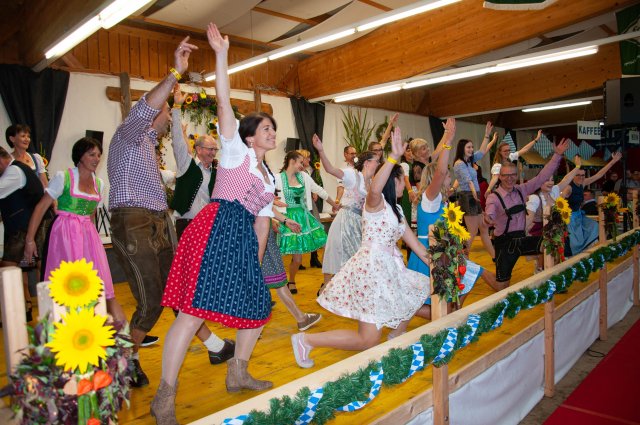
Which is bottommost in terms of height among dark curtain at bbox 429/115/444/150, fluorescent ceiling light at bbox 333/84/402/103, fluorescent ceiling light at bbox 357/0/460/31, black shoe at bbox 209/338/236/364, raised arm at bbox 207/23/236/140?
black shoe at bbox 209/338/236/364

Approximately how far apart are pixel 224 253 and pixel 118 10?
3940mm

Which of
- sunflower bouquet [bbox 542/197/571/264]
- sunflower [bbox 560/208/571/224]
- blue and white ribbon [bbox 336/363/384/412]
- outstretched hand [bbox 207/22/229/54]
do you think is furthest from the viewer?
sunflower [bbox 560/208/571/224]

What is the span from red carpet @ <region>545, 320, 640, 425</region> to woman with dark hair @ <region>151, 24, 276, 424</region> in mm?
1877

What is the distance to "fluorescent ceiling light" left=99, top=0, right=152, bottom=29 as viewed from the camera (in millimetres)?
4617

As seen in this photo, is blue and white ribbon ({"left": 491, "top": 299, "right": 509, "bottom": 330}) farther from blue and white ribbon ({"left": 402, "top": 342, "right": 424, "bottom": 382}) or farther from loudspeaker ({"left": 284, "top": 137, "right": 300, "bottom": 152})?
loudspeaker ({"left": 284, "top": 137, "right": 300, "bottom": 152})

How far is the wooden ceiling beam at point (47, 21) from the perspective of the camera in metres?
5.02

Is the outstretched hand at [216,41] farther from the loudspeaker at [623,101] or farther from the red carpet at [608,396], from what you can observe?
the loudspeaker at [623,101]

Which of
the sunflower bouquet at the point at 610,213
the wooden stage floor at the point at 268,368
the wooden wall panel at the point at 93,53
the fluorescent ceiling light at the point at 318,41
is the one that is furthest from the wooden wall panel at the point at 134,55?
the sunflower bouquet at the point at 610,213

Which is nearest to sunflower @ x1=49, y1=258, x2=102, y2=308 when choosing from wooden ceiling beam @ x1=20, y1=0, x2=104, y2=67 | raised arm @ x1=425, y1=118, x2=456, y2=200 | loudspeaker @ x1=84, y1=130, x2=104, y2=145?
raised arm @ x1=425, y1=118, x2=456, y2=200

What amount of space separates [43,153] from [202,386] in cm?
528

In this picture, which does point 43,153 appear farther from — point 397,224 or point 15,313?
point 15,313

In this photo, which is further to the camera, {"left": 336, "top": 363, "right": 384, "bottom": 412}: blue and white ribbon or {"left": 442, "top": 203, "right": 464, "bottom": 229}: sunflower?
{"left": 442, "top": 203, "right": 464, "bottom": 229}: sunflower

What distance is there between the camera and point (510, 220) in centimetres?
436

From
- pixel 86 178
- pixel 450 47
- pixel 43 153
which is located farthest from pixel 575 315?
pixel 43 153
